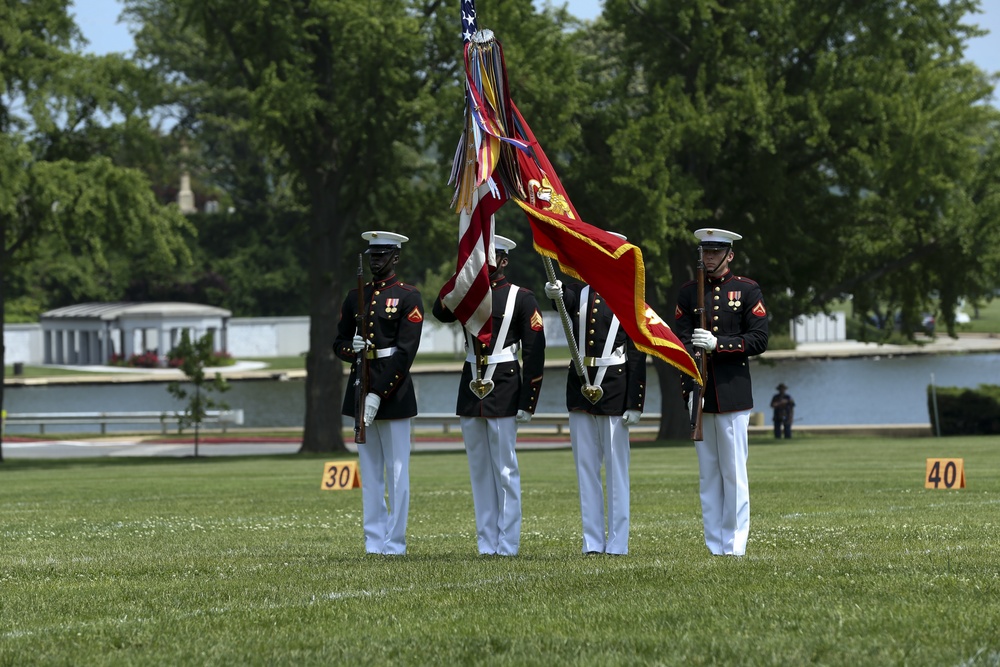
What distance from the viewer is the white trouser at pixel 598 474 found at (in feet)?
33.7

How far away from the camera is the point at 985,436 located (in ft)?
109

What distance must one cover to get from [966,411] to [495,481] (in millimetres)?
26632

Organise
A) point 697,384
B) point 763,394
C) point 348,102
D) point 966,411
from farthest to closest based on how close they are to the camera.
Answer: point 763,394 < point 966,411 < point 348,102 < point 697,384

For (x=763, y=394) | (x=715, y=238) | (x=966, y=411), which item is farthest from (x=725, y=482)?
(x=763, y=394)

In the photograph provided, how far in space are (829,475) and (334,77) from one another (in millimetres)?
15477

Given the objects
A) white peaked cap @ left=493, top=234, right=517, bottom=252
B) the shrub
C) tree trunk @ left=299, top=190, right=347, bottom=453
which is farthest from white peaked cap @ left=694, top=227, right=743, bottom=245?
the shrub

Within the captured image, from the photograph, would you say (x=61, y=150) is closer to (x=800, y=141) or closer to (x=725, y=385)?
(x=800, y=141)

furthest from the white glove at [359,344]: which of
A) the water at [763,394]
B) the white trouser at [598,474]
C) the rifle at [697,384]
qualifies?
the water at [763,394]

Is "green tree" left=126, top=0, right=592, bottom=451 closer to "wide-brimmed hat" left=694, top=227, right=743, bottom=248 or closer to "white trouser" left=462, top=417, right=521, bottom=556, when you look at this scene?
"white trouser" left=462, top=417, right=521, bottom=556

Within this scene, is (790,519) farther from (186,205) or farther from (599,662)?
(186,205)

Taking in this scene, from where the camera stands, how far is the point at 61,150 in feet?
A: 104

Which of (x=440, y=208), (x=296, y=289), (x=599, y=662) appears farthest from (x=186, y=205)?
(x=599, y=662)

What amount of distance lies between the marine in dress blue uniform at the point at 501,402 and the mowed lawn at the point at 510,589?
1.24 feet

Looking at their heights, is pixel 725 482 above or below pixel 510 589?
above
